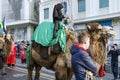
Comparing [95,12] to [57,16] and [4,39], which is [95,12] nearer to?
[4,39]

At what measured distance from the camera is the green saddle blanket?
7.10 metres

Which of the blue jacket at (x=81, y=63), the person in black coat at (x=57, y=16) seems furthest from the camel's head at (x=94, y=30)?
the person in black coat at (x=57, y=16)

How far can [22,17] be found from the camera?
44.7m

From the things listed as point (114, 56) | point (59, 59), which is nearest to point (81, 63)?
point (59, 59)

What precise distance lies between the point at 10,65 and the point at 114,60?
572 cm

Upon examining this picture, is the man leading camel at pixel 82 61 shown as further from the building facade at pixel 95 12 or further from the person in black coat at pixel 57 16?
the building facade at pixel 95 12

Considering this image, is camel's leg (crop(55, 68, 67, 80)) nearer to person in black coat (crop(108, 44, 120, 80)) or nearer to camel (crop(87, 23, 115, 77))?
camel (crop(87, 23, 115, 77))

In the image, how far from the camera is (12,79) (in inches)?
416

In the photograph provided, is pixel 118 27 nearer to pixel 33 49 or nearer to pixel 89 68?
pixel 33 49

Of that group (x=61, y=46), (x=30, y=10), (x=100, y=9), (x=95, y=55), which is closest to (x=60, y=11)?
(x=61, y=46)

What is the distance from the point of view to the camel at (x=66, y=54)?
550 cm

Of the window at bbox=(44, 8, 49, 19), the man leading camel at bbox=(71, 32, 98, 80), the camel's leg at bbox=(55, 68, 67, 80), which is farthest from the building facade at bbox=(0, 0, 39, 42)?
the man leading camel at bbox=(71, 32, 98, 80)

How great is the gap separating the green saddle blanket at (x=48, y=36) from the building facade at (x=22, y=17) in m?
35.9

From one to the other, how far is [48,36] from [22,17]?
37739 mm
